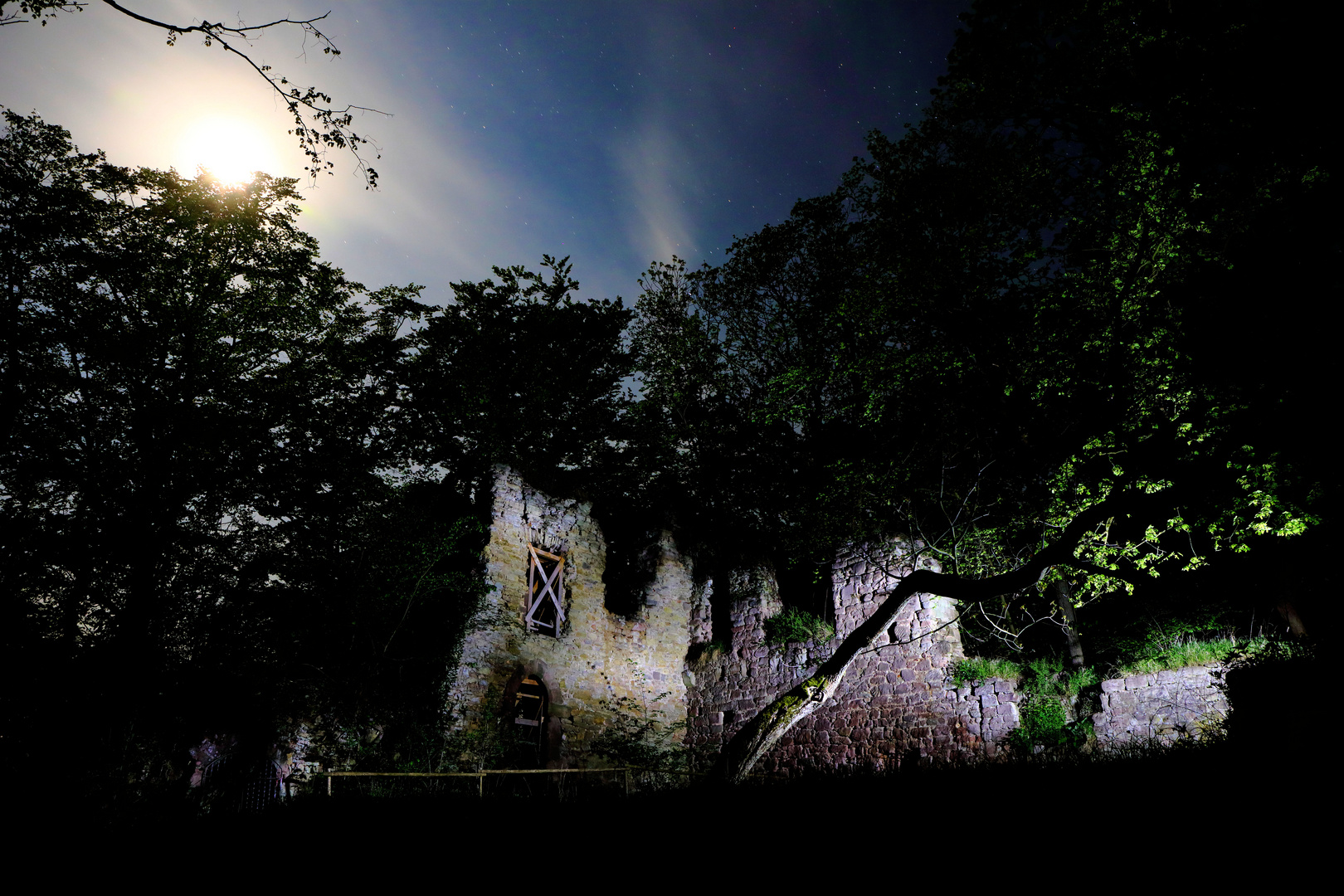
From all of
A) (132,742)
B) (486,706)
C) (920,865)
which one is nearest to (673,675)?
(486,706)

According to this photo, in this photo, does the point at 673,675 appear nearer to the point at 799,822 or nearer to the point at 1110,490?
the point at 1110,490

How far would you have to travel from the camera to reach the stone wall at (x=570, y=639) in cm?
1020

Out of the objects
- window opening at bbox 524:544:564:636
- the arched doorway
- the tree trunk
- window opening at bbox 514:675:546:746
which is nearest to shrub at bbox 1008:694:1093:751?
the tree trunk

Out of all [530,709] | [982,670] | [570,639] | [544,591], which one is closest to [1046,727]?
[982,670]

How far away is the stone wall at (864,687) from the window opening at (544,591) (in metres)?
3.34

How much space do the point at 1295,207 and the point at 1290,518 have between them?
133 inches

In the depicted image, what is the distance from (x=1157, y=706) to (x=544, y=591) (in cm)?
996

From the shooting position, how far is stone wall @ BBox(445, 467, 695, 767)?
10203 mm

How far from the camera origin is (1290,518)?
20.2ft

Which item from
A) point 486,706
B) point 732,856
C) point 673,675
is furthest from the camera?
point 673,675

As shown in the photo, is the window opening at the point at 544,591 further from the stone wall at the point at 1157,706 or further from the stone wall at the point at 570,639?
the stone wall at the point at 1157,706

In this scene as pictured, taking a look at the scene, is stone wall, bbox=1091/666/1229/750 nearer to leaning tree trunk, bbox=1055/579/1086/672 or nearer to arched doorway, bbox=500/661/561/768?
leaning tree trunk, bbox=1055/579/1086/672

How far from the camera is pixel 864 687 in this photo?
34.5 ft

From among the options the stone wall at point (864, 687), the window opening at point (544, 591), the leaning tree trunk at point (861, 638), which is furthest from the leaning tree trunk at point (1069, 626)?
the window opening at point (544, 591)
